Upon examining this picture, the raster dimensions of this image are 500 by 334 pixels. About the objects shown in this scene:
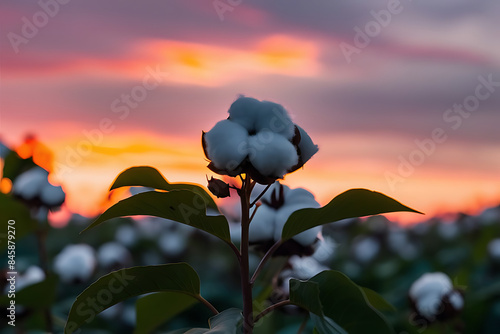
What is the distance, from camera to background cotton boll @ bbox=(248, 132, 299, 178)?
3.58ft

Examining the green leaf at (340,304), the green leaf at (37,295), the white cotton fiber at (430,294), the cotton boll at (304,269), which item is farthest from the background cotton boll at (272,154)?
the white cotton fiber at (430,294)

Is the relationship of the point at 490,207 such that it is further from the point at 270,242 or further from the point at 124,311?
the point at 270,242

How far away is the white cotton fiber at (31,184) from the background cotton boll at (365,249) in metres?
4.31

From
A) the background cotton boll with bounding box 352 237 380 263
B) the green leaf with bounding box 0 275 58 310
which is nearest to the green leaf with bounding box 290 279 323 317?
the green leaf with bounding box 0 275 58 310

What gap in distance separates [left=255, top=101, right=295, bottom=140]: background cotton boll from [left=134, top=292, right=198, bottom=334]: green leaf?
1.71 ft

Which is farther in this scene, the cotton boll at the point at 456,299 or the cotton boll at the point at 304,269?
the cotton boll at the point at 456,299

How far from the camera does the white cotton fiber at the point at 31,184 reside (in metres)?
2.30

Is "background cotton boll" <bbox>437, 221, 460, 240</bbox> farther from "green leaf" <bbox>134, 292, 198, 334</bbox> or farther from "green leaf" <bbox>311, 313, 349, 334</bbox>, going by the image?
"green leaf" <bbox>311, 313, 349, 334</bbox>

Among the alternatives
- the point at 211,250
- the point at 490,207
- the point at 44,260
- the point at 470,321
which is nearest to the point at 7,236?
the point at 44,260

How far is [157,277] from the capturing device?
3.89 feet

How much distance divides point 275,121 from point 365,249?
5423 millimetres

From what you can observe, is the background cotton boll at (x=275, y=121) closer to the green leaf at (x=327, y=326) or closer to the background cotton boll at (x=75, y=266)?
the green leaf at (x=327, y=326)

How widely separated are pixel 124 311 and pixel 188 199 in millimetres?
3346

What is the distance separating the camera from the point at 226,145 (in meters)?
1.09
